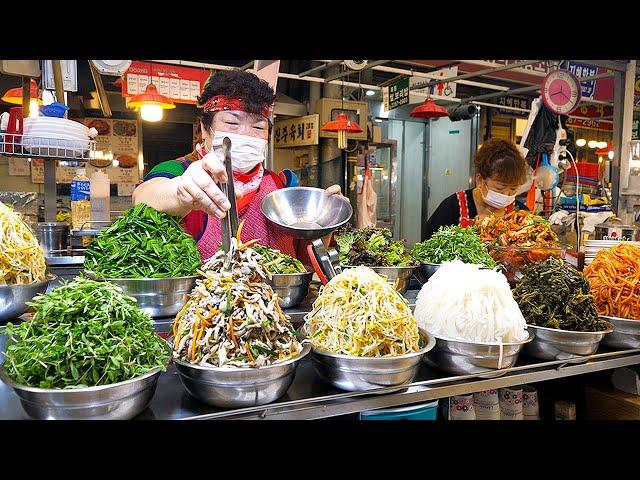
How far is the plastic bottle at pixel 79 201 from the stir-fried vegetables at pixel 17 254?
2.92m

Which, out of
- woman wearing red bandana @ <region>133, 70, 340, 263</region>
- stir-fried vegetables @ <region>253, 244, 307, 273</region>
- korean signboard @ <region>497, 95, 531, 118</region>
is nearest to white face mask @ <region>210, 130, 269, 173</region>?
woman wearing red bandana @ <region>133, 70, 340, 263</region>

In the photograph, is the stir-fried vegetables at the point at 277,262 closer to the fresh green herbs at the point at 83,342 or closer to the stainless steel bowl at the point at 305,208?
the stainless steel bowl at the point at 305,208

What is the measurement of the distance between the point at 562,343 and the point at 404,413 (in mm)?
637

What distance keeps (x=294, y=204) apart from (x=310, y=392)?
1.32m

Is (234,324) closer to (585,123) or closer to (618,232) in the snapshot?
(618,232)

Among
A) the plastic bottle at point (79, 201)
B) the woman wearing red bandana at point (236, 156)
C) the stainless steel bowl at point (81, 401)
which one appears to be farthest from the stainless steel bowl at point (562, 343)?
the plastic bottle at point (79, 201)

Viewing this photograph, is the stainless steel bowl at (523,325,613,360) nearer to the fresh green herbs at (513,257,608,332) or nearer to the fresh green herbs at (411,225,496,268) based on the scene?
the fresh green herbs at (513,257,608,332)

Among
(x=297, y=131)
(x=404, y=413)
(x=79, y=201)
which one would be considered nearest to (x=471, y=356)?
(x=404, y=413)

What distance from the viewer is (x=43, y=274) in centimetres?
170

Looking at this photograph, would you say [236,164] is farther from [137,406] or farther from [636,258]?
[636,258]

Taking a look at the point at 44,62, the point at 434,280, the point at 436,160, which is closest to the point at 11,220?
the point at 434,280

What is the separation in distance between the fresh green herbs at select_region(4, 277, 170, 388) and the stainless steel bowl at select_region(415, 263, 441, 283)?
1.51 metres

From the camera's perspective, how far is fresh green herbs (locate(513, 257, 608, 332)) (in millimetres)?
1870

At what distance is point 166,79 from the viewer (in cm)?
656
